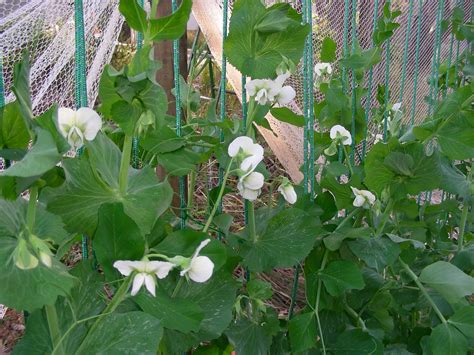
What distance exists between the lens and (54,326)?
2.31 ft

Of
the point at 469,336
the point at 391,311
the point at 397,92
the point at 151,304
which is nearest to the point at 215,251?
the point at 151,304

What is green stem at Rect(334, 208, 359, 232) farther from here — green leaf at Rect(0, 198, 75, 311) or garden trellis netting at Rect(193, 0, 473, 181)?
green leaf at Rect(0, 198, 75, 311)

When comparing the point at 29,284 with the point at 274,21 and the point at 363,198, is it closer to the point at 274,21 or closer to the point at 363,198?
the point at 274,21

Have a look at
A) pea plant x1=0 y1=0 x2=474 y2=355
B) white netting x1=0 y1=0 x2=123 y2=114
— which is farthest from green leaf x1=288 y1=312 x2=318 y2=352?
white netting x1=0 y1=0 x2=123 y2=114

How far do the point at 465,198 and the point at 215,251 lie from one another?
0.65 m

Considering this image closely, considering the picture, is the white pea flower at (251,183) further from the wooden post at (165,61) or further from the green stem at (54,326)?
the wooden post at (165,61)

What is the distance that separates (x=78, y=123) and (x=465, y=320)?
74 cm

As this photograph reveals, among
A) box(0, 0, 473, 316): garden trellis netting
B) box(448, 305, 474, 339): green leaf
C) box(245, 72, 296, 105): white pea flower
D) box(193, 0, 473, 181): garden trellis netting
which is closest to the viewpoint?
box(245, 72, 296, 105): white pea flower

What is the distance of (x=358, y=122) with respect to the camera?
→ 4.25 feet

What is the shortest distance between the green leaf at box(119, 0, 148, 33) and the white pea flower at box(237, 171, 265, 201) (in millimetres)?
253

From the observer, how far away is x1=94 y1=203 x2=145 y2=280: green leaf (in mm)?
684

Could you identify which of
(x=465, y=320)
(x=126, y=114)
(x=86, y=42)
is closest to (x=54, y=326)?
(x=126, y=114)

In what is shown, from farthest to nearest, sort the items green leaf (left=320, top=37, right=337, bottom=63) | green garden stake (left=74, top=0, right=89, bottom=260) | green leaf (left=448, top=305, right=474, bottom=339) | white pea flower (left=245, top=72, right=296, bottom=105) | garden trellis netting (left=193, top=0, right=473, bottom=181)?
garden trellis netting (left=193, top=0, right=473, bottom=181), green leaf (left=320, top=37, right=337, bottom=63), green leaf (left=448, top=305, right=474, bottom=339), white pea flower (left=245, top=72, right=296, bottom=105), green garden stake (left=74, top=0, right=89, bottom=260)

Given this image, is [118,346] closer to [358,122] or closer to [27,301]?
[27,301]
